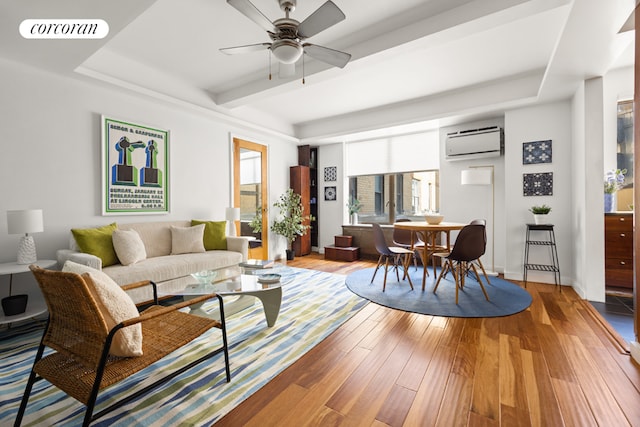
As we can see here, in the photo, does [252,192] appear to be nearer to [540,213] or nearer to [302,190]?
[302,190]

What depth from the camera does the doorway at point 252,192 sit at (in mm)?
5211

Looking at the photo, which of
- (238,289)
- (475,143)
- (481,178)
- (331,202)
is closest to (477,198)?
(481,178)

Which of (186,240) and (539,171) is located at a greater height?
(539,171)

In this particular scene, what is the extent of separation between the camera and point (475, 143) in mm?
4656

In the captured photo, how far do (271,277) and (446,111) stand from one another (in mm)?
3875

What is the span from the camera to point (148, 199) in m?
3.91

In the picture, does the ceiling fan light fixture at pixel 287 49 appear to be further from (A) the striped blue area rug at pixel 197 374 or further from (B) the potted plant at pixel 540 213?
(B) the potted plant at pixel 540 213

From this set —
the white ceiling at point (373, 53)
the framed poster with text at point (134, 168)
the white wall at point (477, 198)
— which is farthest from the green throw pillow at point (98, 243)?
the white wall at point (477, 198)

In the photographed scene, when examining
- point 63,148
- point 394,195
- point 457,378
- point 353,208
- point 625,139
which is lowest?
point 457,378

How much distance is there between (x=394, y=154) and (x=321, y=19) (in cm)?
404

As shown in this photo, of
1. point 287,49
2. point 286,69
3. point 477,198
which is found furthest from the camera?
point 477,198

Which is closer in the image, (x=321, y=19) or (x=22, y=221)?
(x=321, y=19)

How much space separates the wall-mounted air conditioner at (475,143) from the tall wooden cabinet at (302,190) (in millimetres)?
2984

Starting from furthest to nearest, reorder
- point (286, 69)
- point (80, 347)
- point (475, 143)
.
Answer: point (475, 143) → point (286, 69) → point (80, 347)
